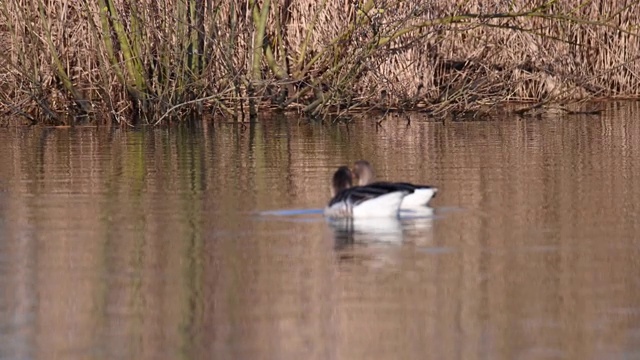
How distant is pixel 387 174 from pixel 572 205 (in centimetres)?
Answer: 255

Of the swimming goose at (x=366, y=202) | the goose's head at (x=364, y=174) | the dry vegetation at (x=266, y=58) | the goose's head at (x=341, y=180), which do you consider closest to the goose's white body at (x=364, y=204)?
the swimming goose at (x=366, y=202)

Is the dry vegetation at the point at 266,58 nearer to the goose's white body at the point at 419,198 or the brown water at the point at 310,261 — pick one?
the brown water at the point at 310,261

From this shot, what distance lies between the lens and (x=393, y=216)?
31.3 feet

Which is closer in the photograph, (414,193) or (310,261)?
(310,261)

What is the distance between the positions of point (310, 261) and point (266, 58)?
43.2 feet

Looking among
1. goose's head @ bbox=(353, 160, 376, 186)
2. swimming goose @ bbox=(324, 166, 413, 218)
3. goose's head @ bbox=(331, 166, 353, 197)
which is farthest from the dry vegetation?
swimming goose @ bbox=(324, 166, 413, 218)

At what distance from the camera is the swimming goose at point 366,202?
9.17 metres

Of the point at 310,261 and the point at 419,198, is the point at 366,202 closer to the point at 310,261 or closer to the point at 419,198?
the point at 419,198

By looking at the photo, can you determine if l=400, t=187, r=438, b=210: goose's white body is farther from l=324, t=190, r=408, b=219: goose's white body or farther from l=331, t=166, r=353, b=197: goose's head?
l=331, t=166, r=353, b=197: goose's head

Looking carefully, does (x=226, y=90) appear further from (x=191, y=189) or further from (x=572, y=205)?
(x=572, y=205)

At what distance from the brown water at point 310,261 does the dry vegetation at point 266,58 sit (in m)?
5.17

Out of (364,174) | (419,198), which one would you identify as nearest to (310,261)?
(419,198)

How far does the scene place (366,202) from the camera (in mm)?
9297

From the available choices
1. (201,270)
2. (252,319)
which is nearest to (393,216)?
(201,270)
